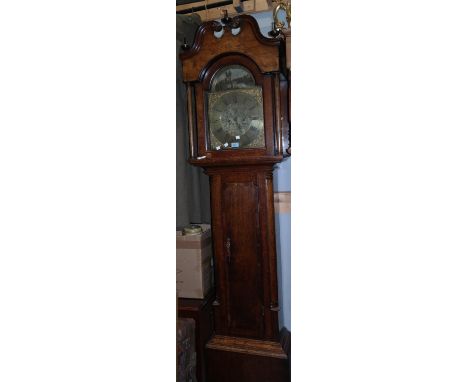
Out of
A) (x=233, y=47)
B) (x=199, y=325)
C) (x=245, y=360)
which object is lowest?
(x=245, y=360)

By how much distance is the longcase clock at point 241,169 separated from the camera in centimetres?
143

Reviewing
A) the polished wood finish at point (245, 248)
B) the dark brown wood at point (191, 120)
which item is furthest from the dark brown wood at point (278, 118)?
the dark brown wood at point (191, 120)

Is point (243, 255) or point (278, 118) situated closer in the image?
point (278, 118)

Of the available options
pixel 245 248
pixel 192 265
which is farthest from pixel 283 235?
pixel 192 265

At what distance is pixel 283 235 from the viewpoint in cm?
192

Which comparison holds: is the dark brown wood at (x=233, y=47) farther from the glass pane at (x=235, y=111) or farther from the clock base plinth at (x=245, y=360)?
the clock base plinth at (x=245, y=360)

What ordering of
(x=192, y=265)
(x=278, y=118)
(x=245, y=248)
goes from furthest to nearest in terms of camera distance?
(x=192, y=265)
(x=245, y=248)
(x=278, y=118)

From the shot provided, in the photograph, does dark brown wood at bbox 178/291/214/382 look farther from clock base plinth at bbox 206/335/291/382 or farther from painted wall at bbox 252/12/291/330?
painted wall at bbox 252/12/291/330

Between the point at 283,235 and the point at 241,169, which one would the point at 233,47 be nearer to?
the point at 241,169

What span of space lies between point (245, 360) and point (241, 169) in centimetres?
93

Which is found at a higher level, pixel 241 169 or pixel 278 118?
pixel 278 118

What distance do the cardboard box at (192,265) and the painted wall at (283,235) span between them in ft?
1.53

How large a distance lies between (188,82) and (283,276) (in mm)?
1225
